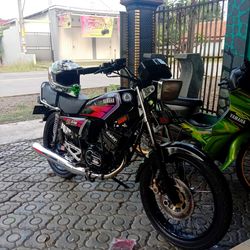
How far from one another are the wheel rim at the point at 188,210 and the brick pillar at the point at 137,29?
3.85 meters

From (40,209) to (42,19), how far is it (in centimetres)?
2729

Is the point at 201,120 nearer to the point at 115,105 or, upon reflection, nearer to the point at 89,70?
the point at 115,105

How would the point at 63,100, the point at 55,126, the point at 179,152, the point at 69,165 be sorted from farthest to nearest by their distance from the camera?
1. the point at 55,126
2. the point at 63,100
3. the point at 69,165
4. the point at 179,152

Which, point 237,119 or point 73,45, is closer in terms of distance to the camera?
point 237,119

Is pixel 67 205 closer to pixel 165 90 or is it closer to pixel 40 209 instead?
pixel 40 209

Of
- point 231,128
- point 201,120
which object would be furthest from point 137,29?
point 231,128

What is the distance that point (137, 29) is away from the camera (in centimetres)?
590

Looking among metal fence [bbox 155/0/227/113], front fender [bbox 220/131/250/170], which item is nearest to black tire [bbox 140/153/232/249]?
front fender [bbox 220/131/250/170]

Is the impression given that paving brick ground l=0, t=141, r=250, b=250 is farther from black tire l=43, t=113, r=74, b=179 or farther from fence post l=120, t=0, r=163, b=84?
fence post l=120, t=0, r=163, b=84

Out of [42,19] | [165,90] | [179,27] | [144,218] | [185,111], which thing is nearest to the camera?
[165,90]

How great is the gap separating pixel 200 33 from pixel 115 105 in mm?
3129

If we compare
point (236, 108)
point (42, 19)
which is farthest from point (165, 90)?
point (42, 19)

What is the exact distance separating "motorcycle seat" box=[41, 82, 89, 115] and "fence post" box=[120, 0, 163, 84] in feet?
9.27

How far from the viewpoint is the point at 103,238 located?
2.55 meters
